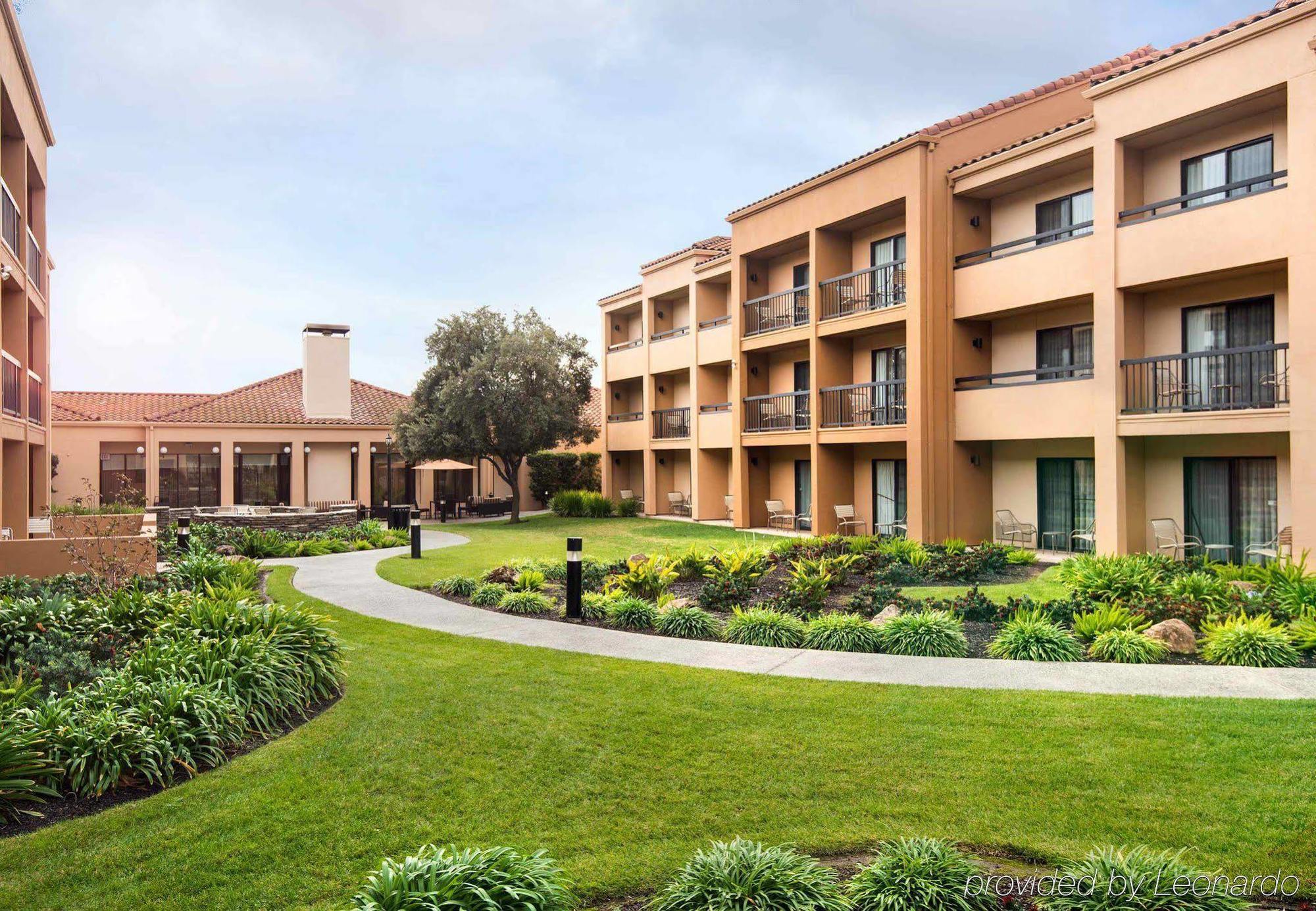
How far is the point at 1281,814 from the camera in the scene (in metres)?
4.83

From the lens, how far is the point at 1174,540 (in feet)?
54.1

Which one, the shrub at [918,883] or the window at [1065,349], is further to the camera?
the window at [1065,349]

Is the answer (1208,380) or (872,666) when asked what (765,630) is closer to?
(872,666)

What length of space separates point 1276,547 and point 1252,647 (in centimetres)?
827

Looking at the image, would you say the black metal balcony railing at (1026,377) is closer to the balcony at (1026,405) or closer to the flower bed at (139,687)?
the balcony at (1026,405)

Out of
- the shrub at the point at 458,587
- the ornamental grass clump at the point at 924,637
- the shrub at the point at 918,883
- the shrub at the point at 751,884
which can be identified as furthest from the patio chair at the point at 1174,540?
Answer: the shrub at the point at 751,884

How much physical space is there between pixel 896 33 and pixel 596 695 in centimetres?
1428

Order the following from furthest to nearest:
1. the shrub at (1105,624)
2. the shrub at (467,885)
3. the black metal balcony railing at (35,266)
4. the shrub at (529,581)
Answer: the black metal balcony railing at (35,266) < the shrub at (529,581) < the shrub at (1105,624) < the shrub at (467,885)

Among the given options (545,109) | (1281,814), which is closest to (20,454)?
(545,109)

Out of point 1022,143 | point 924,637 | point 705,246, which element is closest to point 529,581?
point 924,637

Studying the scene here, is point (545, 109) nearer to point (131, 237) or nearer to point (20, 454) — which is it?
point (131, 237)

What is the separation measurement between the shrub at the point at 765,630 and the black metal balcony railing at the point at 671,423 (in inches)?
792

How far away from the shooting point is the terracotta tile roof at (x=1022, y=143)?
17.3m

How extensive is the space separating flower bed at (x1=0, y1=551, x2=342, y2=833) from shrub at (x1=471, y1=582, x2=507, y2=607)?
3405 mm
